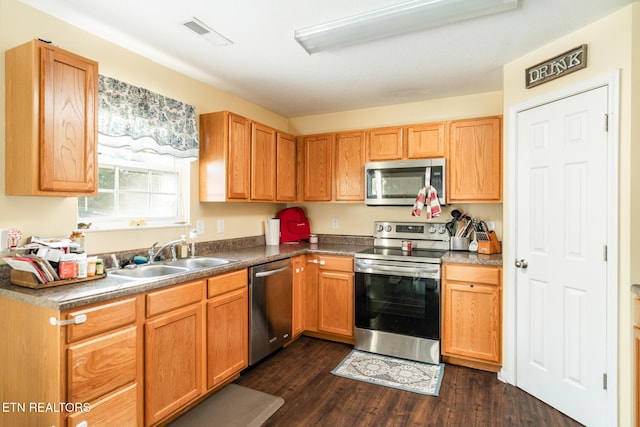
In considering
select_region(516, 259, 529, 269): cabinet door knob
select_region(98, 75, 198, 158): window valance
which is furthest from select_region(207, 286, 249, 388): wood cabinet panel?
select_region(516, 259, 529, 269): cabinet door knob

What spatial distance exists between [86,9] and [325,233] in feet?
9.53

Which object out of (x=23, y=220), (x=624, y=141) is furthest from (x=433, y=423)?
(x=23, y=220)

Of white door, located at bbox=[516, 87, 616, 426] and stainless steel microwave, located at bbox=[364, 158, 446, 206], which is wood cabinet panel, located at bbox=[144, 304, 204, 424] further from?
white door, located at bbox=[516, 87, 616, 426]

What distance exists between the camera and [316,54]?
247cm

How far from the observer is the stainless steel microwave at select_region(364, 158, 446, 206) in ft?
10.4

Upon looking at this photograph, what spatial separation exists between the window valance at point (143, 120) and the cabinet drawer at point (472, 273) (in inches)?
92.5

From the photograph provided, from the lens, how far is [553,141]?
2.27 metres

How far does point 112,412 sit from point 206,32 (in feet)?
7.25

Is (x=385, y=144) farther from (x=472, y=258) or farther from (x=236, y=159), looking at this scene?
(x=236, y=159)

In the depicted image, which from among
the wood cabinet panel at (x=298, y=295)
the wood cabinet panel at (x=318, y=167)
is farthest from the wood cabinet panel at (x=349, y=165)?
the wood cabinet panel at (x=298, y=295)

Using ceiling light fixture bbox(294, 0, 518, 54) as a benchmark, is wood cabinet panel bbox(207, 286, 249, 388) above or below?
below

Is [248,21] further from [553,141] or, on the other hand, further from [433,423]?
[433,423]

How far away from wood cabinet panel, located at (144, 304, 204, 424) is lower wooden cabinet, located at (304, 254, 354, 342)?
4.49ft

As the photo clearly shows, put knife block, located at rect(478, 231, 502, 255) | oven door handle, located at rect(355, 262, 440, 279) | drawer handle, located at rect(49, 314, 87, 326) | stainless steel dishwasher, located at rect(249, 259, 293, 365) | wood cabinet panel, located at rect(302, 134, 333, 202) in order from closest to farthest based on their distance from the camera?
drawer handle, located at rect(49, 314, 87, 326) < stainless steel dishwasher, located at rect(249, 259, 293, 365) < oven door handle, located at rect(355, 262, 440, 279) < knife block, located at rect(478, 231, 502, 255) < wood cabinet panel, located at rect(302, 134, 333, 202)
